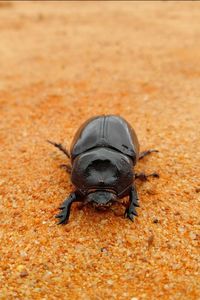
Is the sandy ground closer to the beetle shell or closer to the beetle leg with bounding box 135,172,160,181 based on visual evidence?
the beetle leg with bounding box 135,172,160,181

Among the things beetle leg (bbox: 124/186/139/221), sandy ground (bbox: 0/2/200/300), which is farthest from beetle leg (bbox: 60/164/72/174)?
beetle leg (bbox: 124/186/139/221)

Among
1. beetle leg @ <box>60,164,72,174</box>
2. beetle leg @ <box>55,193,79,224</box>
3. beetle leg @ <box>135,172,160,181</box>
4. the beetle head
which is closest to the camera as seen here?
the beetle head

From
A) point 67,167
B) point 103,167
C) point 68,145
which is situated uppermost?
point 103,167

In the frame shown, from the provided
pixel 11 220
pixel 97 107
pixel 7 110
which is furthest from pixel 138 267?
pixel 7 110

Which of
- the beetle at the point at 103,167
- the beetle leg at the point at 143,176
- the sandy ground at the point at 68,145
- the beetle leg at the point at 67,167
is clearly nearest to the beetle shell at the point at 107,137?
the beetle at the point at 103,167

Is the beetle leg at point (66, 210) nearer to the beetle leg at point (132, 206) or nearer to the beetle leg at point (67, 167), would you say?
the beetle leg at point (132, 206)

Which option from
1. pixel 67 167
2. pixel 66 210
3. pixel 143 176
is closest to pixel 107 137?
pixel 143 176

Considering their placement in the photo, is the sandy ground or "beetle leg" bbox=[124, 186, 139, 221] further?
"beetle leg" bbox=[124, 186, 139, 221]

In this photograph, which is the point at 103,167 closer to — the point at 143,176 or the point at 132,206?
the point at 132,206
